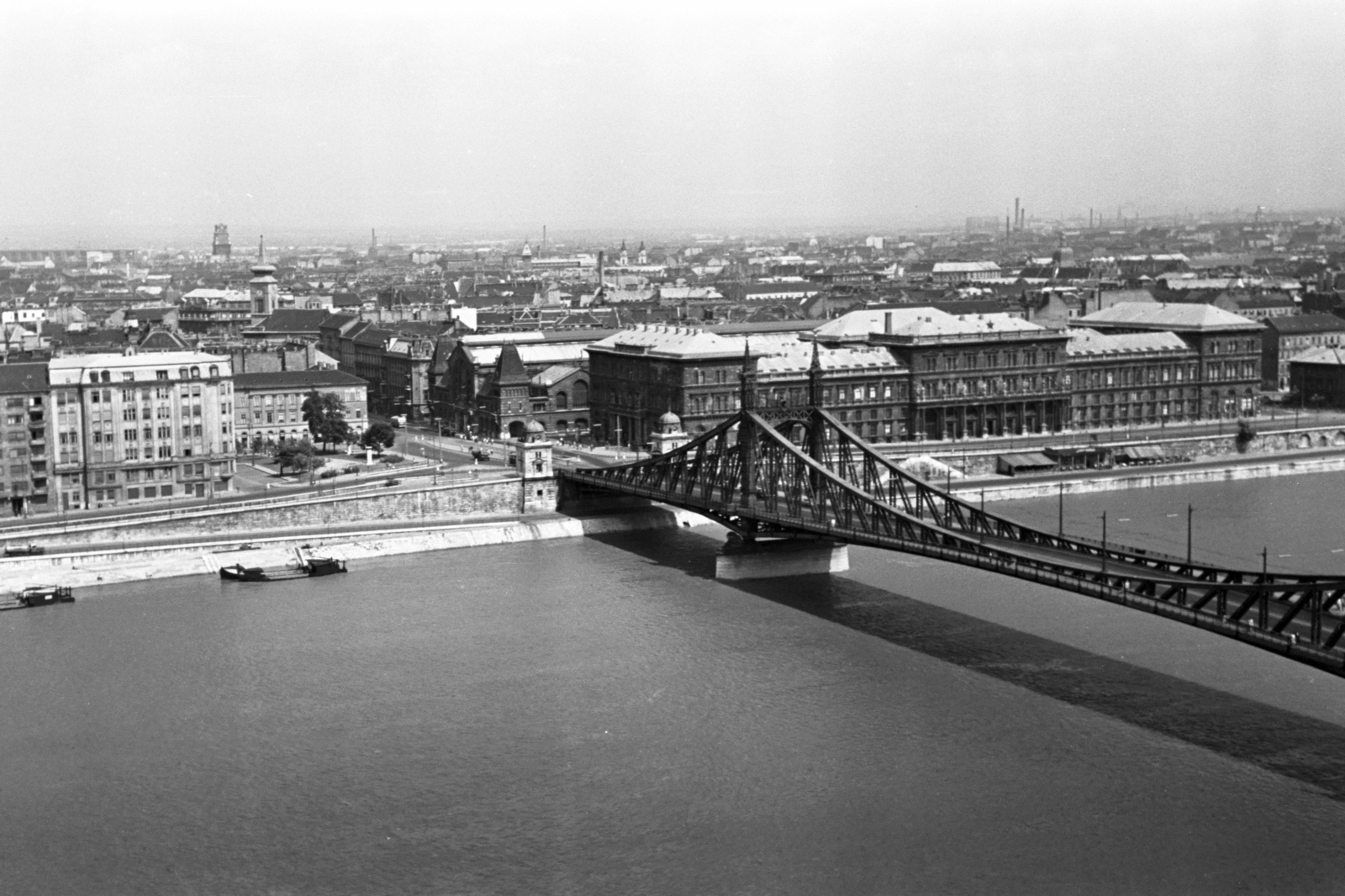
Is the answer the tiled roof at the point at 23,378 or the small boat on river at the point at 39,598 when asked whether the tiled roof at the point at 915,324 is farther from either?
the small boat on river at the point at 39,598

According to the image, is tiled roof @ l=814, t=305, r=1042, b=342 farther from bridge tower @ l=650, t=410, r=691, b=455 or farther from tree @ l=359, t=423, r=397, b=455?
tree @ l=359, t=423, r=397, b=455

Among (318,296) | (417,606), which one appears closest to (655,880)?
(417,606)

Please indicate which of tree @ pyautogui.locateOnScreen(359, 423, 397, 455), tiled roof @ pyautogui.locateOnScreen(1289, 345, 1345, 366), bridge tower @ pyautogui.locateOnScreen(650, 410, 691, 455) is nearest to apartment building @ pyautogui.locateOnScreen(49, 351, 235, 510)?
tree @ pyautogui.locateOnScreen(359, 423, 397, 455)

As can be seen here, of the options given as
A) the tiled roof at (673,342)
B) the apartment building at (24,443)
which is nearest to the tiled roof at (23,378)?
the apartment building at (24,443)

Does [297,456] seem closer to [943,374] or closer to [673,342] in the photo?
[673,342]

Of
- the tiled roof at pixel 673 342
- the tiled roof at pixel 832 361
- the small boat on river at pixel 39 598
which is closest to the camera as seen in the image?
the small boat on river at pixel 39 598

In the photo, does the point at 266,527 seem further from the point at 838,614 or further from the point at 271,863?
the point at 271,863
